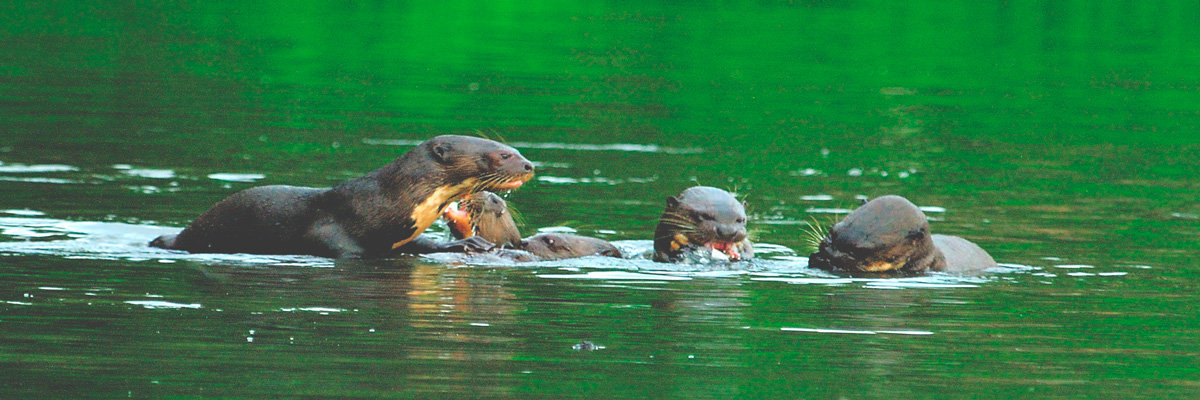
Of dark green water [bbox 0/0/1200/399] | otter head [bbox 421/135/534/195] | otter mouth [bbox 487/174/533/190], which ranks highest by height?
otter head [bbox 421/135/534/195]

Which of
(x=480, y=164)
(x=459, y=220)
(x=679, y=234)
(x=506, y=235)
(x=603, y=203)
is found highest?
(x=480, y=164)

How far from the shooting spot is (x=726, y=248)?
13.4 meters

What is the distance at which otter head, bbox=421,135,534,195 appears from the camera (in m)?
13.3

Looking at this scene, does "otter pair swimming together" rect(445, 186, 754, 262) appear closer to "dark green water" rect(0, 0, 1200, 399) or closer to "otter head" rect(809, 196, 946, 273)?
"dark green water" rect(0, 0, 1200, 399)

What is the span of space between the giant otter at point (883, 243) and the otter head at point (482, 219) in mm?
2466

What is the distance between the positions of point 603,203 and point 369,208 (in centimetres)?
419

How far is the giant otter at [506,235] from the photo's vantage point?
45.3ft

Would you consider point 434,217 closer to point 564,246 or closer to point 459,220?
point 459,220

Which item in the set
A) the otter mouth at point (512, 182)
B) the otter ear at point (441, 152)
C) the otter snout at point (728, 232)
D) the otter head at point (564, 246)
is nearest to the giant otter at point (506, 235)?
the otter head at point (564, 246)

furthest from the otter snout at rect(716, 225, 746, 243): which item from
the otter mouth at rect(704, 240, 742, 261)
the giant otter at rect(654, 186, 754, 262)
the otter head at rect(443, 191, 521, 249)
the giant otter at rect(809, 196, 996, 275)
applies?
the otter head at rect(443, 191, 521, 249)

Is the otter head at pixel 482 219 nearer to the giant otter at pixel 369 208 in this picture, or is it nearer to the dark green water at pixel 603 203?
the giant otter at pixel 369 208

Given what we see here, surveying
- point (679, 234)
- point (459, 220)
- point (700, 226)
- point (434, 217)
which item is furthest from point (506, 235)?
point (700, 226)

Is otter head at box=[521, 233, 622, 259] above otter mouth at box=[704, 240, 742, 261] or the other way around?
the other way around

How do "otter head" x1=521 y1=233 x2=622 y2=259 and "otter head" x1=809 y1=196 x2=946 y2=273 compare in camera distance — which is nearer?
"otter head" x1=809 y1=196 x2=946 y2=273
